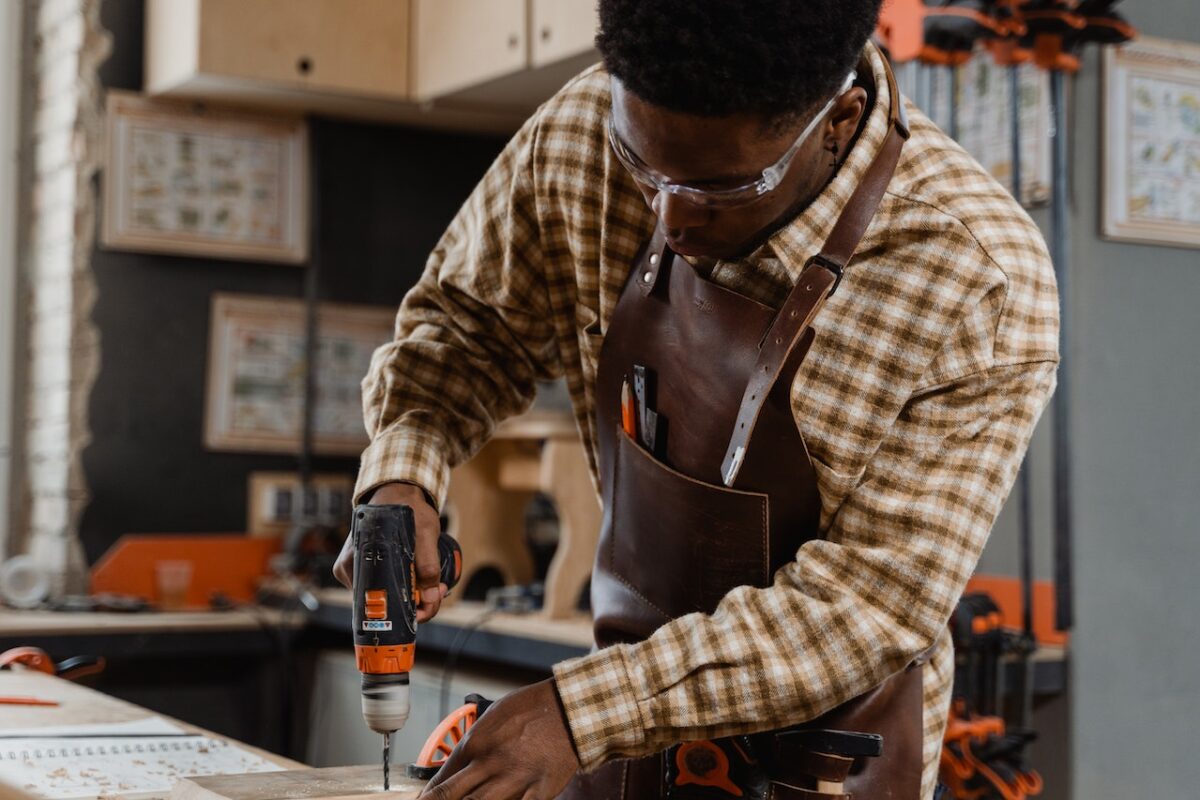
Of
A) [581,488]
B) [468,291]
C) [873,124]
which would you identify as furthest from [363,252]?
[873,124]

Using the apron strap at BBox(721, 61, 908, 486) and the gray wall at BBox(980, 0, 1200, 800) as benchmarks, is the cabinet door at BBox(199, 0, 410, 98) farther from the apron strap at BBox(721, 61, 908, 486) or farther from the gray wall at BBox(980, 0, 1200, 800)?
the apron strap at BBox(721, 61, 908, 486)

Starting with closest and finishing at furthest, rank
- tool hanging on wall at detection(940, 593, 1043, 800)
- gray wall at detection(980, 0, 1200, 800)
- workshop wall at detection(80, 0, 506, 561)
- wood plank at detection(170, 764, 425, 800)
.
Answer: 1. wood plank at detection(170, 764, 425, 800)
2. tool hanging on wall at detection(940, 593, 1043, 800)
3. gray wall at detection(980, 0, 1200, 800)
4. workshop wall at detection(80, 0, 506, 561)

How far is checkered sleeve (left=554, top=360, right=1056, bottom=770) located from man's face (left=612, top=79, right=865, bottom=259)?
8.1 inches

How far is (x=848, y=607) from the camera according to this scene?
1226 mm

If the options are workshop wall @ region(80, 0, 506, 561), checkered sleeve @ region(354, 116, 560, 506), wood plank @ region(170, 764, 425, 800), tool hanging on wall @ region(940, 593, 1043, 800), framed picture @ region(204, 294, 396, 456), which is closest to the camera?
wood plank @ region(170, 764, 425, 800)

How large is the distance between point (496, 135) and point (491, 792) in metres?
3.04

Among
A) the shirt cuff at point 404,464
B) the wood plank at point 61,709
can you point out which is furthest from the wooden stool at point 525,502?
the shirt cuff at point 404,464

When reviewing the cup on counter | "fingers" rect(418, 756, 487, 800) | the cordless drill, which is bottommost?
the cup on counter

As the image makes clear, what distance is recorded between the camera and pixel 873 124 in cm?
135

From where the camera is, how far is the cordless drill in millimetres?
1335

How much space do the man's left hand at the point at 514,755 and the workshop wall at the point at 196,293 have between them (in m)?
2.70

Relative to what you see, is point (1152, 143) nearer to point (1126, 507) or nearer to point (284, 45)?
point (1126, 507)

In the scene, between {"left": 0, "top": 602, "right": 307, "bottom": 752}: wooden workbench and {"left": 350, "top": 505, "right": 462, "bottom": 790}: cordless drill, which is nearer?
{"left": 350, "top": 505, "right": 462, "bottom": 790}: cordless drill

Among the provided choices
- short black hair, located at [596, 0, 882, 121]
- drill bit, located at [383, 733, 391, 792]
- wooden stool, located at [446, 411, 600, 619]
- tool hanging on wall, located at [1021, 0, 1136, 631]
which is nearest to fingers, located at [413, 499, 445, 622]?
drill bit, located at [383, 733, 391, 792]
